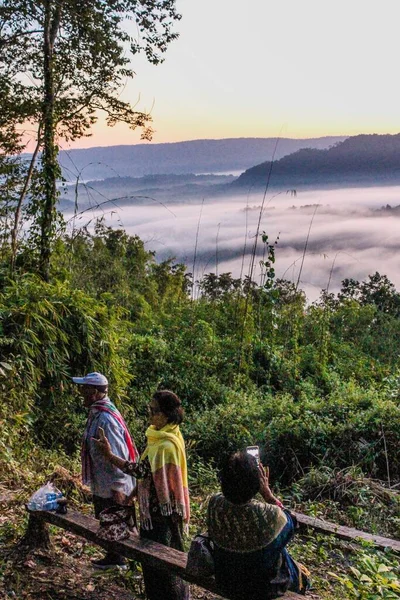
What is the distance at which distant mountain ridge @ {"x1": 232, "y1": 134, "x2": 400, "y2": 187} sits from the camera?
6072cm

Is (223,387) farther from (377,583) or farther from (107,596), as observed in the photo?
(377,583)

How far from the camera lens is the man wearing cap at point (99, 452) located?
356cm

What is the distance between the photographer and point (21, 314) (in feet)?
19.6

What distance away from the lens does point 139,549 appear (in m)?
3.24

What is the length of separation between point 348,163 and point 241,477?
65343mm

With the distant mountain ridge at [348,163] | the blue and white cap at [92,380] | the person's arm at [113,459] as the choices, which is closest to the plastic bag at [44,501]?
the person's arm at [113,459]

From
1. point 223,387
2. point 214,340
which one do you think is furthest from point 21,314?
point 214,340

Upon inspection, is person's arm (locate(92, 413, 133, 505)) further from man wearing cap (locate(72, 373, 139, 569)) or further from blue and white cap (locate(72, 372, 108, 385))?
blue and white cap (locate(72, 372, 108, 385))

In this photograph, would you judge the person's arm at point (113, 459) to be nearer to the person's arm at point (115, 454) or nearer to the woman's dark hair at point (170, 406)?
the person's arm at point (115, 454)

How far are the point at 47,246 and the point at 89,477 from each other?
457 centimetres

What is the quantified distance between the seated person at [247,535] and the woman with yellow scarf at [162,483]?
1.71ft

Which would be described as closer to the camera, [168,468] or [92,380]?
[168,468]

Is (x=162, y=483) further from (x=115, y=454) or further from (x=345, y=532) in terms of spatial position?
(x=345, y=532)

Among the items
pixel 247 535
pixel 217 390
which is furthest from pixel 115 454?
pixel 217 390
